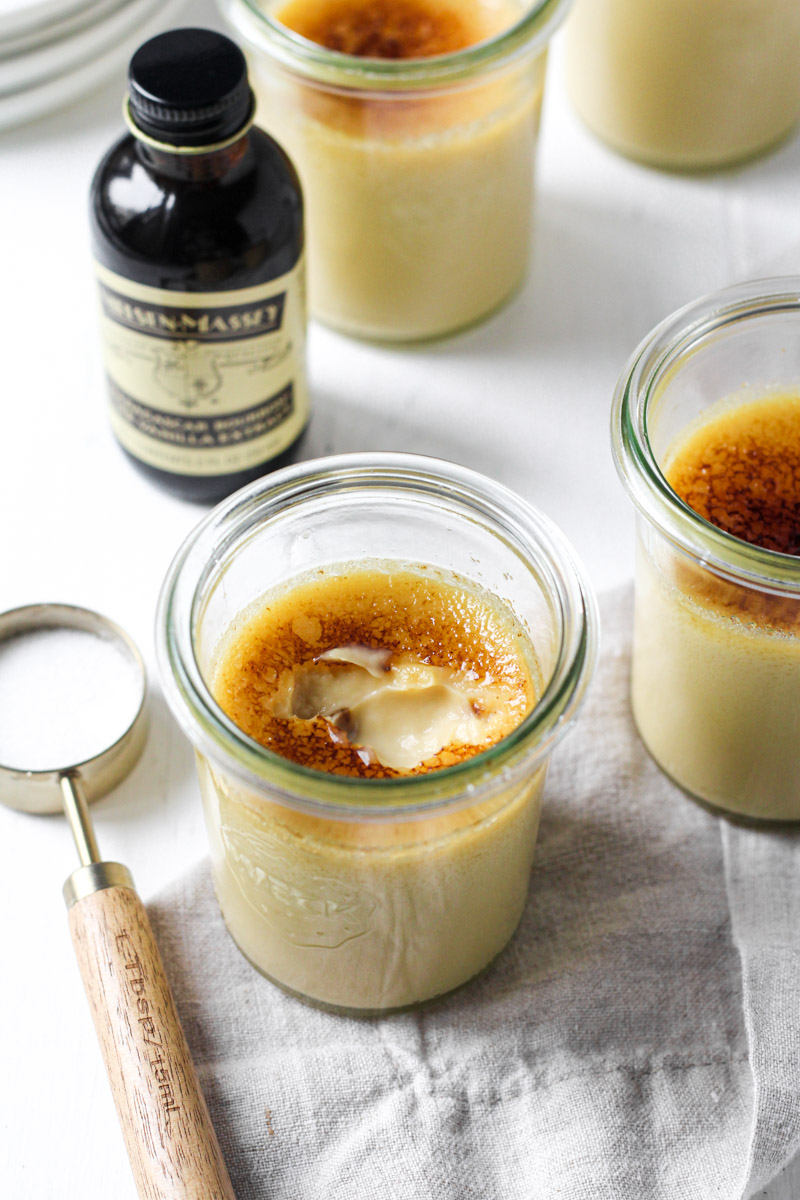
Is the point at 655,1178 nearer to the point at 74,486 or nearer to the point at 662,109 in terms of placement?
the point at 74,486

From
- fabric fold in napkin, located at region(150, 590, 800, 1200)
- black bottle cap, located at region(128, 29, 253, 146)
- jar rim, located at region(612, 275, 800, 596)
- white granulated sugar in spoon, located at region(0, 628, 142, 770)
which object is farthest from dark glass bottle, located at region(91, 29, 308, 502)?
fabric fold in napkin, located at region(150, 590, 800, 1200)

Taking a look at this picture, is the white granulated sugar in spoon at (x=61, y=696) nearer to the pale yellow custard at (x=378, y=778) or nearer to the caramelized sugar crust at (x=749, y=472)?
the pale yellow custard at (x=378, y=778)

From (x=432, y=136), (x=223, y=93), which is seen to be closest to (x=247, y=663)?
(x=223, y=93)

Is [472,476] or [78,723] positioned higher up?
[472,476]

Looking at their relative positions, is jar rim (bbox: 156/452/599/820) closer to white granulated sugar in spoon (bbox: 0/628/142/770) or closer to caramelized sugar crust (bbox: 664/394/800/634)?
caramelized sugar crust (bbox: 664/394/800/634)

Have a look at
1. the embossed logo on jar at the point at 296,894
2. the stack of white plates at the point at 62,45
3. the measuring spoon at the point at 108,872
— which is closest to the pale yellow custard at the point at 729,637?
the embossed logo on jar at the point at 296,894

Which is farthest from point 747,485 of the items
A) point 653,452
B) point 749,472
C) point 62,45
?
point 62,45

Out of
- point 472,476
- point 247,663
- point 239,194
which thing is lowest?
point 247,663
